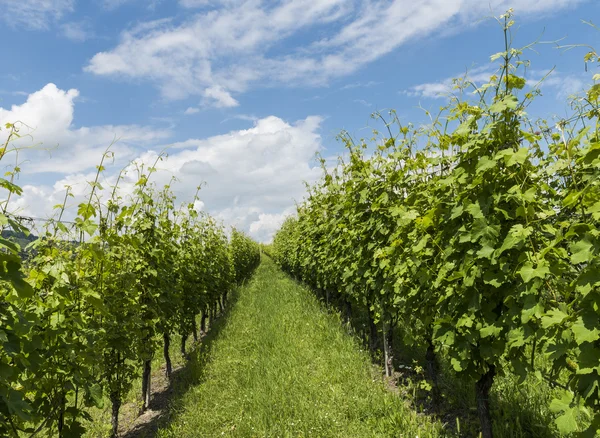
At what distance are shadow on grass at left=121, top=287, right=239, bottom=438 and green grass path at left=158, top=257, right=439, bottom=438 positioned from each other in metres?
0.12

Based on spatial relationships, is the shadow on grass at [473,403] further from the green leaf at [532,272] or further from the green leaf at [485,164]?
the green leaf at [485,164]

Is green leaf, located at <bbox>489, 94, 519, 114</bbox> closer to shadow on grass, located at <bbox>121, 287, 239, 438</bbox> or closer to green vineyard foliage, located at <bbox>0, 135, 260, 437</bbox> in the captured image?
green vineyard foliage, located at <bbox>0, 135, 260, 437</bbox>

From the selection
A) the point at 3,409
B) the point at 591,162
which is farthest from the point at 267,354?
the point at 591,162

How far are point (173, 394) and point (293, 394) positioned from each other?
8.80 ft

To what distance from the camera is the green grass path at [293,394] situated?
4832 millimetres

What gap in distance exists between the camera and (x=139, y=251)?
6508 mm

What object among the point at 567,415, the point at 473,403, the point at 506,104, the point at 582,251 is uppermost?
the point at 506,104

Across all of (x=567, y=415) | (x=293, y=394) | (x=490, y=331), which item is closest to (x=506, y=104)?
(x=490, y=331)

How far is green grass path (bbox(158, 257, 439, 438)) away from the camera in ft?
15.9

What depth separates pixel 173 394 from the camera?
7234 millimetres

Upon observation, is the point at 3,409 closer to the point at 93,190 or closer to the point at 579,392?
the point at 93,190

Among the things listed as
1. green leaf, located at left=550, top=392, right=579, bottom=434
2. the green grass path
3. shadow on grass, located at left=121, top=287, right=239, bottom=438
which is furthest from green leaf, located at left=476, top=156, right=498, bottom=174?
shadow on grass, located at left=121, top=287, right=239, bottom=438

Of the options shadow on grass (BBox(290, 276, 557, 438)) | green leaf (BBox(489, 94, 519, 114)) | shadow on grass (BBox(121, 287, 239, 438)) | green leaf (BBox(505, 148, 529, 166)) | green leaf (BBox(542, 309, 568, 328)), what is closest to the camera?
green leaf (BBox(542, 309, 568, 328))

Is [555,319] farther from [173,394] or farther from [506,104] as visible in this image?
[173,394]
